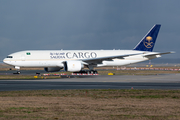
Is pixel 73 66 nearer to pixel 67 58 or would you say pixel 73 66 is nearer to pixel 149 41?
pixel 67 58

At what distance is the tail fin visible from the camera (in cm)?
5366

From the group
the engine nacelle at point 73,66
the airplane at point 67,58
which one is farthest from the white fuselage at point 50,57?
the engine nacelle at point 73,66

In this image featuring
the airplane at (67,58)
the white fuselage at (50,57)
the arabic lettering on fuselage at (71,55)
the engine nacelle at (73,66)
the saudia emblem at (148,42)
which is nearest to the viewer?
the engine nacelle at (73,66)

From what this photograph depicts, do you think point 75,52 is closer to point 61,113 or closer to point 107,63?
point 107,63

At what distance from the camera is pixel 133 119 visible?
1029 cm

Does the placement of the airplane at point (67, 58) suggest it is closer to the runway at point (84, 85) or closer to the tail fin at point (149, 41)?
the tail fin at point (149, 41)

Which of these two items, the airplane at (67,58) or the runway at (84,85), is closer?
the runway at (84,85)

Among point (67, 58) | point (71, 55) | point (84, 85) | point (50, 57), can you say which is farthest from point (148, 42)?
point (84, 85)

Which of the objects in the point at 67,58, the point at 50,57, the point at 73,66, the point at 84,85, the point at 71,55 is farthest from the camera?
the point at 71,55

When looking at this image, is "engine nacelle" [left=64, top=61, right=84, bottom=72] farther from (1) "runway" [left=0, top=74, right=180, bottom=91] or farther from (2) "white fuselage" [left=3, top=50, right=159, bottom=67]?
(1) "runway" [left=0, top=74, right=180, bottom=91]

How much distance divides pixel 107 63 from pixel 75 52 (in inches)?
258

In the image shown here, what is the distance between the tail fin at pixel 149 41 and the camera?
53656 millimetres

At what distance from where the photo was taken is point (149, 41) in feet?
177

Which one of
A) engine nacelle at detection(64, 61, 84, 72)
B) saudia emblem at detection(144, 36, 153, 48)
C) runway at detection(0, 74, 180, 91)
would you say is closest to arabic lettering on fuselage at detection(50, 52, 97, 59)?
engine nacelle at detection(64, 61, 84, 72)
